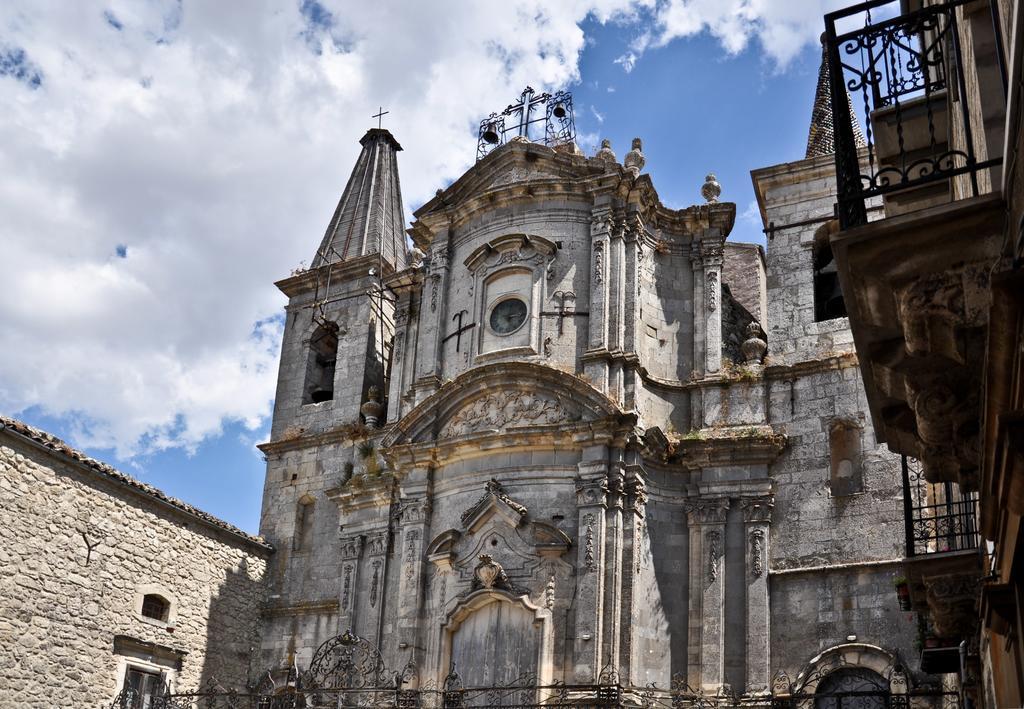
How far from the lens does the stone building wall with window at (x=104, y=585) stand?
17750 mm

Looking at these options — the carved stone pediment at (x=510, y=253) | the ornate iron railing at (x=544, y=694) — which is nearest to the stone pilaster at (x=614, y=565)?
the ornate iron railing at (x=544, y=694)

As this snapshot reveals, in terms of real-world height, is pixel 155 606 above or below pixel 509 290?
below

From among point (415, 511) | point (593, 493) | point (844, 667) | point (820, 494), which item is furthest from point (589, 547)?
point (844, 667)

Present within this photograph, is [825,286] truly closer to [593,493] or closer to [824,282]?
[824,282]

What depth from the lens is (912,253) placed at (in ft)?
19.0

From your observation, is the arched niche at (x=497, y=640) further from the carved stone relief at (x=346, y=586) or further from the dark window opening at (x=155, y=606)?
the dark window opening at (x=155, y=606)

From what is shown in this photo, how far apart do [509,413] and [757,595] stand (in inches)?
200

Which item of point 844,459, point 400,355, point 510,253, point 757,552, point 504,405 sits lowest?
point 757,552

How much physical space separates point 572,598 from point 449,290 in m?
6.89

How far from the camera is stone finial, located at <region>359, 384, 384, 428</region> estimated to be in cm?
2348

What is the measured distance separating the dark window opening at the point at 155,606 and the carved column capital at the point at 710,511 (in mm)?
9664

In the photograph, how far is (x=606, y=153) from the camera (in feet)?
71.9

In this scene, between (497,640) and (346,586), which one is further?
(346,586)

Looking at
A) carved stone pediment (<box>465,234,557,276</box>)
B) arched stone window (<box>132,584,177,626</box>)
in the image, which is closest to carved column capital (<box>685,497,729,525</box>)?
carved stone pediment (<box>465,234,557,276</box>)
